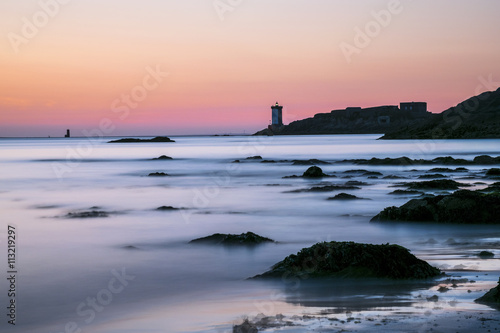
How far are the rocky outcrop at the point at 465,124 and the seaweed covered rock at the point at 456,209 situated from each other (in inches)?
5737

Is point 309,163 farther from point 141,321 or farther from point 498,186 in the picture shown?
point 141,321

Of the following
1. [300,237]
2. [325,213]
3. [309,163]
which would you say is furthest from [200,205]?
[309,163]

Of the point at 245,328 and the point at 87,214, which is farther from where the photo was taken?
the point at 87,214

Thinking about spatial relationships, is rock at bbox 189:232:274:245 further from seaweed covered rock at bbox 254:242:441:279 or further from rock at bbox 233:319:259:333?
rock at bbox 233:319:259:333

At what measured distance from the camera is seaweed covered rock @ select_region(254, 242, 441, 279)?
8547 mm

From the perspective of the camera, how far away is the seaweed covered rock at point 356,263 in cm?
855

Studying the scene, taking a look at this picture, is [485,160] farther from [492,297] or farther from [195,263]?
[492,297]

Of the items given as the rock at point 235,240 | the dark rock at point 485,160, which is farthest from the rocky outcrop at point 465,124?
the rock at point 235,240

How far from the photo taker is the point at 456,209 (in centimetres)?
1417

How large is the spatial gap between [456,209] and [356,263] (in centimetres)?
639

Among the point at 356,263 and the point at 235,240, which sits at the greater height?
the point at 356,263

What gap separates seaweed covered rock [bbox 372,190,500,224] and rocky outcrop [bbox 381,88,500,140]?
146 metres

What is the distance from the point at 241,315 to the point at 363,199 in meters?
15.6

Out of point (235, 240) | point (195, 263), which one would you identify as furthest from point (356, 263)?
point (235, 240)
